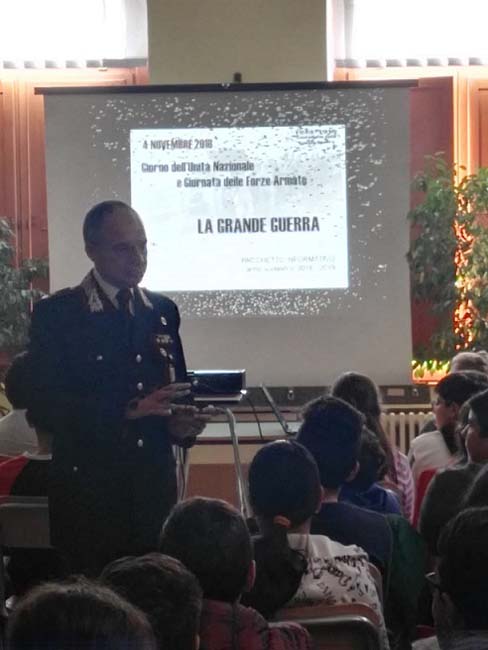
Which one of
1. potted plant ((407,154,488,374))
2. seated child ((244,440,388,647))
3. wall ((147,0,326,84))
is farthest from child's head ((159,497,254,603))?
wall ((147,0,326,84))

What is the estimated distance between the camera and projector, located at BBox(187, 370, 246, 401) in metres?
4.00

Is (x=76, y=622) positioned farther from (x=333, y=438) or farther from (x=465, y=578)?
(x=333, y=438)

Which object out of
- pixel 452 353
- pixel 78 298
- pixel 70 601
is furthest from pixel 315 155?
pixel 70 601

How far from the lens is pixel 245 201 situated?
19.3 feet

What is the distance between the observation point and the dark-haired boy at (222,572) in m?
1.62

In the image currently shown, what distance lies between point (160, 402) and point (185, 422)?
119mm

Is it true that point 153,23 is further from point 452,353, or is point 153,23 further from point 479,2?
point 452,353

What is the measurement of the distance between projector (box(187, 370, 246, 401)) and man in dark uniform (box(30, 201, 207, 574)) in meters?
1.53

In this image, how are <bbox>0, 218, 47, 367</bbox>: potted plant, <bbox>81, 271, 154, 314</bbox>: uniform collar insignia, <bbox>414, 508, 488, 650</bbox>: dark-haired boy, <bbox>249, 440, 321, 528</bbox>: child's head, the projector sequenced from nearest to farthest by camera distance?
<bbox>414, 508, 488, 650</bbox>: dark-haired boy → <bbox>249, 440, 321, 528</bbox>: child's head → <bbox>81, 271, 154, 314</bbox>: uniform collar insignia → the projector → <bbox>0, 218, 47, 367</bbox>: potted plant

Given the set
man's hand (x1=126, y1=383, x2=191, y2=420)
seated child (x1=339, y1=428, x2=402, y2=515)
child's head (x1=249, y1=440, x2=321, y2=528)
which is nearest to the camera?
child's head (x1=249, y1=440, x2=321, y2=528)

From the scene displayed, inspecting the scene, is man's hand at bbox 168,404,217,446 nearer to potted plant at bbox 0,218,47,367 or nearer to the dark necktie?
the dark necktie

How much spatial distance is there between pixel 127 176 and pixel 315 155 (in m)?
1.02

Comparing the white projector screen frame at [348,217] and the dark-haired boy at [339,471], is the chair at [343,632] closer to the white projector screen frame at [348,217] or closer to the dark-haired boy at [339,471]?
the dark-haired boy at [339,471]

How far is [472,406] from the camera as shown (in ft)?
9.27
